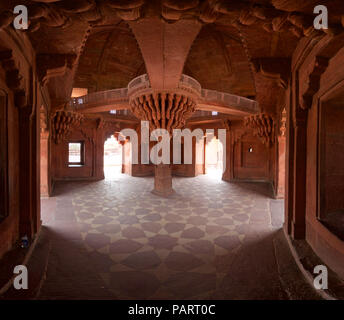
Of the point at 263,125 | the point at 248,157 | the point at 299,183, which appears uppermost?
the point at 263,125

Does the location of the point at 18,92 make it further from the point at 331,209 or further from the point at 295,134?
the point at 331,209

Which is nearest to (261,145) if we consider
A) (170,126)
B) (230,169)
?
(230,169)

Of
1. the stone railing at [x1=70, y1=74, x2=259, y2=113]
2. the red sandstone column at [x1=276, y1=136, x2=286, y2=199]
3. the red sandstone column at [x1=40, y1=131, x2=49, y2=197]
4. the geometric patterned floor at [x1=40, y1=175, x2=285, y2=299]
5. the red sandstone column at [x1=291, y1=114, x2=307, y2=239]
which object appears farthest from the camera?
the stone railing at [x1=70, y1=74, x2=259, y2=113]

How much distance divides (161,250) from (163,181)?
5009 mm

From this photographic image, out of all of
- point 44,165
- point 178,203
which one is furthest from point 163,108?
point 44,165

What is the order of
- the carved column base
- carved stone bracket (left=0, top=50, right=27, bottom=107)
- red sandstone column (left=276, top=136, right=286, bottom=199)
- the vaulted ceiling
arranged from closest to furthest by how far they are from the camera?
the vaulted ceiling
carved stone bracket (left=0, top=50, right=27, bottom=107)
red sandstone column (left=276, top=136, right=286, bottom=199)
the carved column base

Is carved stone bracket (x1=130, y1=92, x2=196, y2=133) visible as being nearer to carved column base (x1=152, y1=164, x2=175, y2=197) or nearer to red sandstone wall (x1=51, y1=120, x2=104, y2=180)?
carved column base (x1=152, y1=164, x2=175, y2=197)

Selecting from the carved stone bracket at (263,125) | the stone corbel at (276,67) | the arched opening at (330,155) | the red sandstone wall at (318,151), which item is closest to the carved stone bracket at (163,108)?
the carved stone bracket at (263,125)

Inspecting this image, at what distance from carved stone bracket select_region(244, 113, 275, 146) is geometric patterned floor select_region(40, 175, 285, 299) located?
3332 millimetres

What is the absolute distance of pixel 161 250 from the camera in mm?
3713

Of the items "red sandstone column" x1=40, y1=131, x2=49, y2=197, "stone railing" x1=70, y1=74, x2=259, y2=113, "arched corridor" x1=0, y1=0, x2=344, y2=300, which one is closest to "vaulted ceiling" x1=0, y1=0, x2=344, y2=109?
"arched corridor" x1=0, y1=0, x2=344, y2=300

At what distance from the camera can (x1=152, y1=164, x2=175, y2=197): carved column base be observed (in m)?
8.59

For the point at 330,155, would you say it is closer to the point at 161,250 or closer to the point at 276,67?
the point at 276,67

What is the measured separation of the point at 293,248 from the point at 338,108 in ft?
7.21
